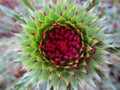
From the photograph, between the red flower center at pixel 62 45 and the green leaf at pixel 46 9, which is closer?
the red flower center at pixel 62 45

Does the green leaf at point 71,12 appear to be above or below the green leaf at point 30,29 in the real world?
above

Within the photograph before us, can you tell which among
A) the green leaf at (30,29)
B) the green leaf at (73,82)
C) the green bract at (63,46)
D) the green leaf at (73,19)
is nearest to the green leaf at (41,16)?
the green bract at (63,46)

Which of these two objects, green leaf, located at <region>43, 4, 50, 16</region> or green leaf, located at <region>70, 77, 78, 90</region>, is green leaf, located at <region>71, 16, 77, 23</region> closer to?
green leaf, located at <region>43, 4, 50, 16</region>

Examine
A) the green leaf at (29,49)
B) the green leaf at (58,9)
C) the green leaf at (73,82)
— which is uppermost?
the green leaf at (58,9)

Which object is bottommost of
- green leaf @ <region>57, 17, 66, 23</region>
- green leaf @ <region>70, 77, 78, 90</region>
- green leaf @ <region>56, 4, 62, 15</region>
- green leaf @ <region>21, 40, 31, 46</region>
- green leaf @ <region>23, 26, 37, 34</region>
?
green leaf @ <region>70, 77, 78, 90</region>

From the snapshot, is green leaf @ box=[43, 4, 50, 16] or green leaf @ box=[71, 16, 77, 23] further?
green leaf @ box=[43, 4, 50, 16]

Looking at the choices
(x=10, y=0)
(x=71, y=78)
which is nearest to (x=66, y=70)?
(x=71, y=78)

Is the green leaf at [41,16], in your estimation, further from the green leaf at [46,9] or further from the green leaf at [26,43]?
the green leaf at [26,43]

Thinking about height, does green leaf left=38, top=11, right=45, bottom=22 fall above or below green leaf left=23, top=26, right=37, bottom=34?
above

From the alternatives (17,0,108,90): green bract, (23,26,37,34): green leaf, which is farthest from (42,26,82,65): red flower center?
(23,26,37,34): green leaf
